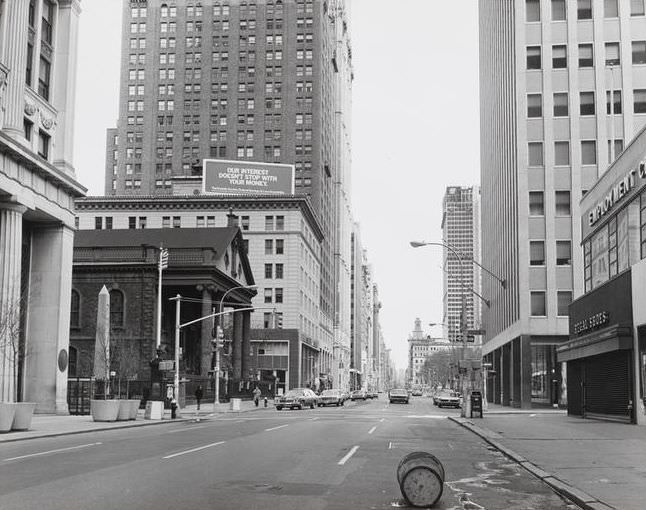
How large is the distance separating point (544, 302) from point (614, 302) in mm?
24046

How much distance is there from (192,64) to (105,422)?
10347 centimetres

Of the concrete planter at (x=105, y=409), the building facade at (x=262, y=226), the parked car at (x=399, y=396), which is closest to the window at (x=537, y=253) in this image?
the parked car at (x=399, y=396)

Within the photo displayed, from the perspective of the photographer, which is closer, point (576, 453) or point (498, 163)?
point (576, 453)

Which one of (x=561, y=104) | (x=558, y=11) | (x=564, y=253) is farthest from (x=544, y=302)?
(x=558, y=11)

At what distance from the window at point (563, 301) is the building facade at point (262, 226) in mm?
50488

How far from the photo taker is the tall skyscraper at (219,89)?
127875mm

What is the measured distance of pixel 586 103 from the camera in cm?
5941

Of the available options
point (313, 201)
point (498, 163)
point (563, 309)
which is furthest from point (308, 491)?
point (313, 201)

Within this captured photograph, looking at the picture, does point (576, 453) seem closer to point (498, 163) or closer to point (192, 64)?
point (498, 163)

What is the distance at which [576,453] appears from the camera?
1867 centimetres

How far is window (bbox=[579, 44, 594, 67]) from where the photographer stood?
59.7 metres

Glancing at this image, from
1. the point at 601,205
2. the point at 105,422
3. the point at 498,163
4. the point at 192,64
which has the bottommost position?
the point at 105,422

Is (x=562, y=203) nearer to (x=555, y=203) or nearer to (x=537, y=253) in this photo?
(x=555, y=203)

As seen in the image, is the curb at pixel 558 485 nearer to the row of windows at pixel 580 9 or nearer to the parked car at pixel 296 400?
the parked car at pixel 296 400
